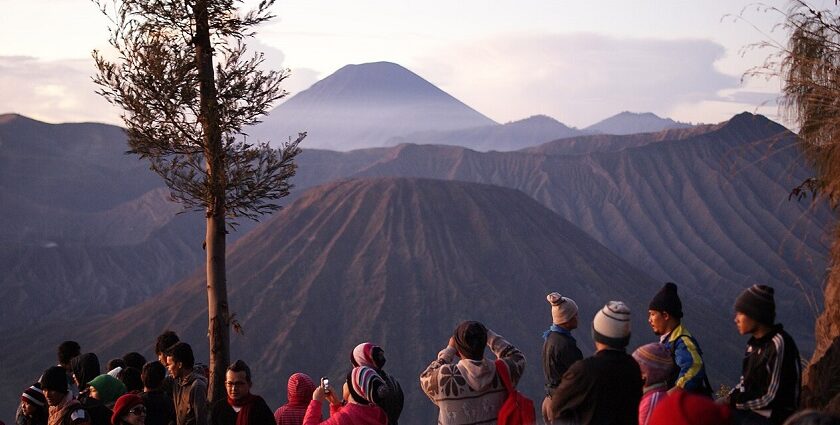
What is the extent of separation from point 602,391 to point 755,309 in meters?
1.38

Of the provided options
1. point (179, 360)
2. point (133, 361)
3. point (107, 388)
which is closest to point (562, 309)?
point (179, 360)

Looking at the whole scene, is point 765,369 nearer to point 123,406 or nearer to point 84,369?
point 123,406

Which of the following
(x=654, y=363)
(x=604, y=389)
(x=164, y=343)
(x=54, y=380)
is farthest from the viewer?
(x=164, y=343)

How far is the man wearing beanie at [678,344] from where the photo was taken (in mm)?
6305

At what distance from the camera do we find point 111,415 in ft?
21.9

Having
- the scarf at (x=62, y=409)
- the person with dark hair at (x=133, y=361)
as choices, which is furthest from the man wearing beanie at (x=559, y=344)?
the person with dark hair at (x=133, y=361)

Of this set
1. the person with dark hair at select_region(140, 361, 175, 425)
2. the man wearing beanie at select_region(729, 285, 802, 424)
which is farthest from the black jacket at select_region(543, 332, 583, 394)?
the person with dark hair at select_region(140, 361, 175, 425)

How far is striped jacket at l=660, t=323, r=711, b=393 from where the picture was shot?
629 centimetres

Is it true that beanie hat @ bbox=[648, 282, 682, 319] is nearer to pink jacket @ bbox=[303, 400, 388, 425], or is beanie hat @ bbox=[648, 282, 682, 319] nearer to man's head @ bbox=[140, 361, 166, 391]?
pink jacket @ bbox=[303, 400, 388, 425]

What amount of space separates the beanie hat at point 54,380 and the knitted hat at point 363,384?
2536 millimetres

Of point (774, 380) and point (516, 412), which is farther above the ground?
point (774, 380)

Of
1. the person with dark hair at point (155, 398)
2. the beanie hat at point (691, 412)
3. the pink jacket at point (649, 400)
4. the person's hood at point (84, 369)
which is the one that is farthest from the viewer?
the person's hood at point (84, 369)

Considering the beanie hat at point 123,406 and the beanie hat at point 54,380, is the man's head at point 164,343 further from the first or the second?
the beanie hat at point 123,406

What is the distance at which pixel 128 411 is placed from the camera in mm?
6648
